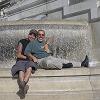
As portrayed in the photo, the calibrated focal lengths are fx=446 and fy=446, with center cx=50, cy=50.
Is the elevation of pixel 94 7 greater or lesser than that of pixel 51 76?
greater

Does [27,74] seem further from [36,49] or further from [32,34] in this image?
[32,34]

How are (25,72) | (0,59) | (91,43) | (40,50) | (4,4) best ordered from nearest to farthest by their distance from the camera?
(25,72) → (40,50) → (0,59) → (91,43) → (4,4)

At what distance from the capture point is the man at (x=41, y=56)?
25.4 feet

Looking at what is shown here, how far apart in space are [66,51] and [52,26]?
748 millimetres

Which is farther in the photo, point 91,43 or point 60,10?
point 60,10

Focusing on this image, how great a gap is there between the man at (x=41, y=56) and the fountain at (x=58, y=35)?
8.60 feet

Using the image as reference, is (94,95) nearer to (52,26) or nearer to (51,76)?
(51,76)

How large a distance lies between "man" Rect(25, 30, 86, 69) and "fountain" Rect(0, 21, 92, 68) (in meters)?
2.62

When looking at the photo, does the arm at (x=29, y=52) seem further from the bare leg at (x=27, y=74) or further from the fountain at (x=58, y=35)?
the fountain at (x=58, y=35)

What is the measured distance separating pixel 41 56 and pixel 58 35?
3.17m

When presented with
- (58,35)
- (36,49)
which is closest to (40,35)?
(36,49)

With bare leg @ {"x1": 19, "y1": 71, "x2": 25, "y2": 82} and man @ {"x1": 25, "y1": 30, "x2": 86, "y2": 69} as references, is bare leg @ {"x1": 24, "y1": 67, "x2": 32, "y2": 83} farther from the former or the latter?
man @ {"x1": 25, "y1": 30, "x2": 86, "y2": 69}

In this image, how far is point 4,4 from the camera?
69.8 feet

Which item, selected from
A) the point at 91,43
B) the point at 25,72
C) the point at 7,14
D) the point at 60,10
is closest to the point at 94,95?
the point at 25,72
